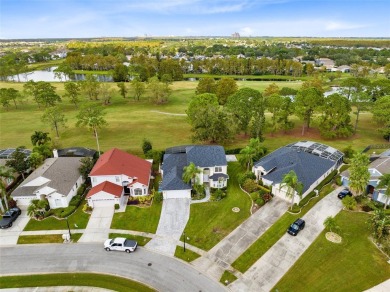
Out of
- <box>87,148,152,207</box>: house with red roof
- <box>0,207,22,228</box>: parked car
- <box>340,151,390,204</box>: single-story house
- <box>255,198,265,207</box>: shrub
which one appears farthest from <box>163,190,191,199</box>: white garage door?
<box>340,151,390,204</box>: single-story house

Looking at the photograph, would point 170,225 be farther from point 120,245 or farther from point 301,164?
point 301,164

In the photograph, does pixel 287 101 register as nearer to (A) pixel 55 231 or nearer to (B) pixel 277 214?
(B) pixel 277 214

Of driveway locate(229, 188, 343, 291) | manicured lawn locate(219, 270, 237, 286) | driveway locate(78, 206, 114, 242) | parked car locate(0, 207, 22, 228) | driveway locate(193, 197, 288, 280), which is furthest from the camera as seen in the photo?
parked car locate(0, 207, 22, 228)

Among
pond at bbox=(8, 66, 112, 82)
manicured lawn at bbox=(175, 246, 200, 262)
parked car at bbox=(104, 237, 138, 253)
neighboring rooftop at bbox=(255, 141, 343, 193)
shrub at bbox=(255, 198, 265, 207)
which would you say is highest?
pond at bbox=(8, 66, 112, 82)

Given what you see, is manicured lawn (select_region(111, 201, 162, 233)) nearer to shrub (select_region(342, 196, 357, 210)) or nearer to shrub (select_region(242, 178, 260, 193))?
shrub (select_region(242, 178, 260, 193))

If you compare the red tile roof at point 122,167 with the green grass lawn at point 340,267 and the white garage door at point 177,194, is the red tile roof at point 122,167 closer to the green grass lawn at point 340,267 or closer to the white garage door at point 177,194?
the white garage door at point 177,194

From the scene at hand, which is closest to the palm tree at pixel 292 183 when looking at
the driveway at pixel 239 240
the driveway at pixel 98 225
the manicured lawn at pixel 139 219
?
the driveway at pixel 239 240

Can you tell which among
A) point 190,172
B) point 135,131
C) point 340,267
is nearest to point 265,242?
point 340,267
